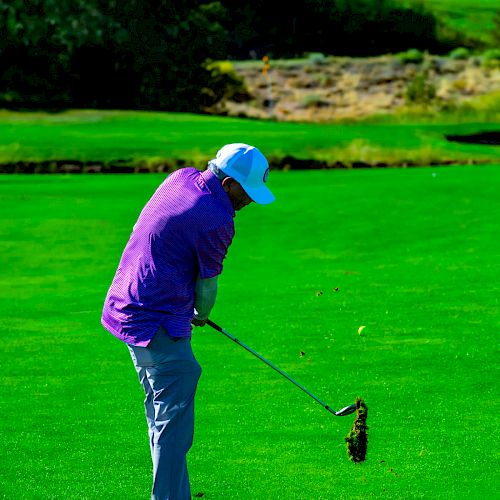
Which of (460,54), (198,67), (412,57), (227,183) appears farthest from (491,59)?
(227,183)

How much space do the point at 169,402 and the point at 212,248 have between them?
2.74 ft

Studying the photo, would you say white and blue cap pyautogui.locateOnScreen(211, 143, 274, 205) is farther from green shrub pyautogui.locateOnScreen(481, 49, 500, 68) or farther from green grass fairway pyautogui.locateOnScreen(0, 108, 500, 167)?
green shrub pyautogui.locateOnScreen(481, 49, 500, 68)

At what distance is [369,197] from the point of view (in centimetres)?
1900

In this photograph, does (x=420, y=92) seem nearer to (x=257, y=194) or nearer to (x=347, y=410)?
(x=347, y=410)

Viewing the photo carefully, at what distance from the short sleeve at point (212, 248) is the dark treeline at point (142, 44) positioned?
2977 cm

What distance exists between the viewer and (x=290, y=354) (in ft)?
34.0

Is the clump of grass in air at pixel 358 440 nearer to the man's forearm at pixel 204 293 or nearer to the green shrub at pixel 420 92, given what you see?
the man's forearm at pixel 204 293

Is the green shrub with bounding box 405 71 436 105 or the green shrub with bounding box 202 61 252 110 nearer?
the green shrub with bounding box 405 71 436 105

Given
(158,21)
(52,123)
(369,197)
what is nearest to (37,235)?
(369,197)

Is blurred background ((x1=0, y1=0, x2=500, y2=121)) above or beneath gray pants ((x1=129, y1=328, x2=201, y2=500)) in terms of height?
beneath

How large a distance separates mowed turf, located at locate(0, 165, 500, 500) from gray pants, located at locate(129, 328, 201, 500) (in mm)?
698

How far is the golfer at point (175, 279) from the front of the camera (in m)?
6.18

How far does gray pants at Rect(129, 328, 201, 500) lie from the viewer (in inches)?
247

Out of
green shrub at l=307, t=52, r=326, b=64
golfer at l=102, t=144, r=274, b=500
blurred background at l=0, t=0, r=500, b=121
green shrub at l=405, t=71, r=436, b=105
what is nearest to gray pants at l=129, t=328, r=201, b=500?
golfer at l=102, t=144, r=274, b=500
